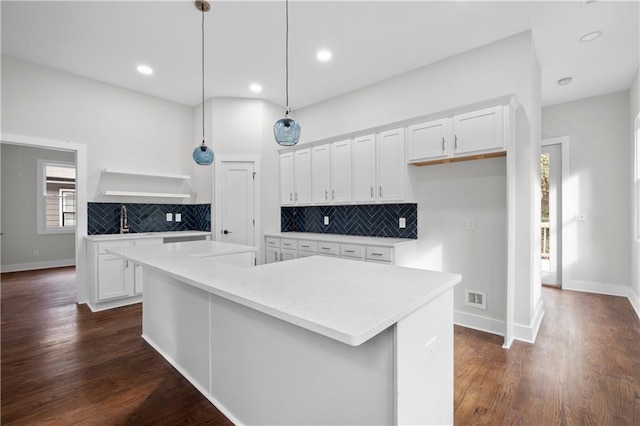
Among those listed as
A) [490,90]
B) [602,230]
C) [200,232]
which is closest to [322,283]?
[490,90]

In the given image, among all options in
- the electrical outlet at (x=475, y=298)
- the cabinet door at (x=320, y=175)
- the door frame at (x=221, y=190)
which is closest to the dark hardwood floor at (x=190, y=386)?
the electrical outlet at (x=475, y=298)

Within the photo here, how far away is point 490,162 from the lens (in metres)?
3.21

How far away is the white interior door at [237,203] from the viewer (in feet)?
15.7

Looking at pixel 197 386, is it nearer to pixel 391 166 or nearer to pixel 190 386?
pixel 190 386

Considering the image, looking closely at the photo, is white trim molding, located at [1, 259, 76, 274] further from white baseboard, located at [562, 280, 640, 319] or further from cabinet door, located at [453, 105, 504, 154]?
white baseboard, located at [562, 280, 640, 319]

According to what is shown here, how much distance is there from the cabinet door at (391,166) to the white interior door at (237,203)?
2.11 metres

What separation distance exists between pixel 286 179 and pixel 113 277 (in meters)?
2.74

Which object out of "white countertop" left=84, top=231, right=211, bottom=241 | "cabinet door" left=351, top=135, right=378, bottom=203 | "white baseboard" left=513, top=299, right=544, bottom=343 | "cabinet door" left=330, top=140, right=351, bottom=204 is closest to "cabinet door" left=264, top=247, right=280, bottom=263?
"white countertop" left=84, top=231, right=211, bottom=241

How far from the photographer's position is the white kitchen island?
1.12 meters

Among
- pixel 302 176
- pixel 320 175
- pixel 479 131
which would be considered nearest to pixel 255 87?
pixel 302 176

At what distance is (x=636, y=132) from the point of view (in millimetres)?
3758

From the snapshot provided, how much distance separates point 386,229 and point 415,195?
2.08ft

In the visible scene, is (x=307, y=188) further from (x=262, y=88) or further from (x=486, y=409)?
(x=486, y=409)

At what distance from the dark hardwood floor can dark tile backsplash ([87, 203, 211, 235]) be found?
1262mm
